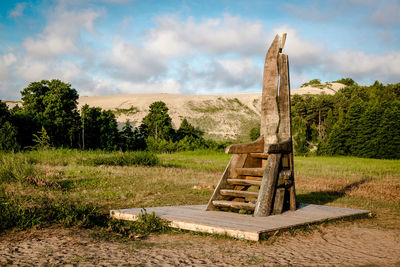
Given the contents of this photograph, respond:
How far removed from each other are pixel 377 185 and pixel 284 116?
7.67 metres

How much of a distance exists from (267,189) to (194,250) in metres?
2.21

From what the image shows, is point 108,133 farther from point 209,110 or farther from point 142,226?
point 142,226

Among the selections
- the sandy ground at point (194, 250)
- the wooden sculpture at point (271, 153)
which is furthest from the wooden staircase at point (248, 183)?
the sandy ground at point (194, 250)

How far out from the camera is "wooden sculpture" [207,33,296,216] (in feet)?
22.6

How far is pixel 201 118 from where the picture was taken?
2746 inches

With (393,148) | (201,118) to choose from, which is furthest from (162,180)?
(201,118)

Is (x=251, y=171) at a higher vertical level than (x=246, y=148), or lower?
lower

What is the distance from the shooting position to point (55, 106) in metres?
40.1

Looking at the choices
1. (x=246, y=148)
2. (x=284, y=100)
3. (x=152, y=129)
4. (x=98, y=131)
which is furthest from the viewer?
(x=152, y=129)

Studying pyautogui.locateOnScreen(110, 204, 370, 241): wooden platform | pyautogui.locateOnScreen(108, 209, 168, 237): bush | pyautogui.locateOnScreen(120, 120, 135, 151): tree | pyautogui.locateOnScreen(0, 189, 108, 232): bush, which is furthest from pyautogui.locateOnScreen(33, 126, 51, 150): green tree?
pyautogui.locateOnScreen(120, 120, 135, 151): tree

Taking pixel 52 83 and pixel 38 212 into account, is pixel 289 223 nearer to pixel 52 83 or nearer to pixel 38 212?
pixel 38 212

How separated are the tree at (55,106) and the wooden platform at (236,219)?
114 feet

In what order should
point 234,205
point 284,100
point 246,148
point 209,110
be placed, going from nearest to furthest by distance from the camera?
point 234,205, point 246,148, point 284,100, point 209,110

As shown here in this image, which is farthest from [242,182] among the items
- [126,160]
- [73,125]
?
[73,125]
